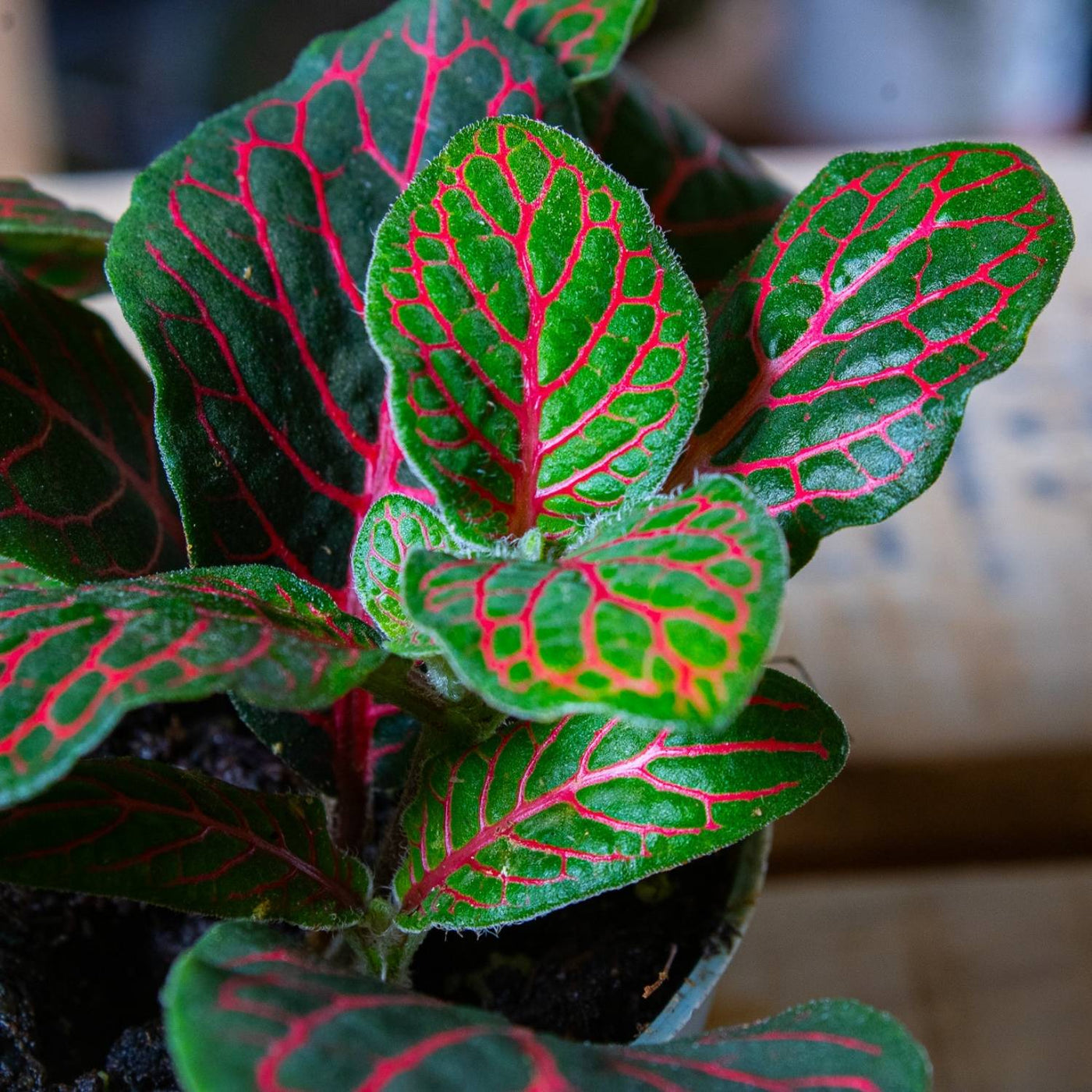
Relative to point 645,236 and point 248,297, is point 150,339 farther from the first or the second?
point 645,236

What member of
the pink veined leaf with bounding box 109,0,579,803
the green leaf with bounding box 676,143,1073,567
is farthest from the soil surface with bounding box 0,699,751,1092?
the green leaf with bounding box 676,143,1073,567

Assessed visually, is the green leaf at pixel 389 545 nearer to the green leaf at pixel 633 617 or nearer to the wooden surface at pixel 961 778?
the green leaf at pixel 633 617

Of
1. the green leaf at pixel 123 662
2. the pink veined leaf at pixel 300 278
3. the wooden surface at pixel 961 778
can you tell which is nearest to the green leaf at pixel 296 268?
the pink veined leaf at pixel 300 278

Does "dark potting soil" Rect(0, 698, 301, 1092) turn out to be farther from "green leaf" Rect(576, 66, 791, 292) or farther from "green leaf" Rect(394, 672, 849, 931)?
"green leaf" Rect(576, 66, 791, 292)

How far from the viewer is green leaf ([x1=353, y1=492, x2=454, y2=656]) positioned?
45cm

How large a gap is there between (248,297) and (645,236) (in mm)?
181

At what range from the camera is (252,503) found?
0.52 m

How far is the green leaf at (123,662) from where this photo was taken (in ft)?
1.09

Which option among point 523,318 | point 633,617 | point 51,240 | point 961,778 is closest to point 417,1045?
point 633,617

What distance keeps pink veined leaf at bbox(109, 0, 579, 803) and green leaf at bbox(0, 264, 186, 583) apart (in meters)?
0.05

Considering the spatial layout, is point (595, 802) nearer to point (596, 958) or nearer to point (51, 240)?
point (596, 958)

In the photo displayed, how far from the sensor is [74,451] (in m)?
0.53

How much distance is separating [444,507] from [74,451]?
192 mm

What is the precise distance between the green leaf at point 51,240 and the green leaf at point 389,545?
8.3 inches
